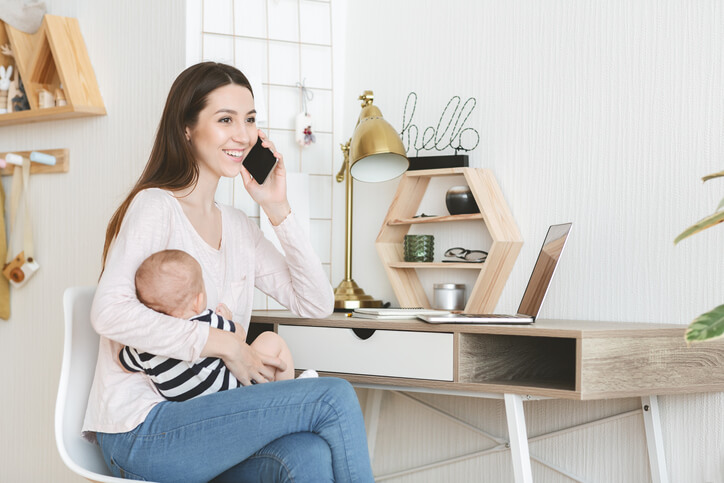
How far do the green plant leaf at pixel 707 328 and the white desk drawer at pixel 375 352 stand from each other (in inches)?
31.0

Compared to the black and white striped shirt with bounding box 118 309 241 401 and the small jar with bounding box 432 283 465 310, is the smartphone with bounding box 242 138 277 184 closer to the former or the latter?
the black and white striped shirt with bounding box 118 309 241 401

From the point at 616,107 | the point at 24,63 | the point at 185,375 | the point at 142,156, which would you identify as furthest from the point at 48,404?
the point at 616,107

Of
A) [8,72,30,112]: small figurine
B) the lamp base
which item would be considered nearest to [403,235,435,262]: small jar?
Answer: the lamp base

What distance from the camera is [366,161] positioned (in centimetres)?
231

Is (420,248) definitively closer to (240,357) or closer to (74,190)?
(240,357)

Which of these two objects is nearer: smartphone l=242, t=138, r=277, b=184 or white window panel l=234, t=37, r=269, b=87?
smartphone l=242, t=138, r=277, b=184

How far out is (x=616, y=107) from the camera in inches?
82.9

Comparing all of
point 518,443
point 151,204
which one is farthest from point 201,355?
point 518,443

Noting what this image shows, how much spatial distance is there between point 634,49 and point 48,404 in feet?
6.91

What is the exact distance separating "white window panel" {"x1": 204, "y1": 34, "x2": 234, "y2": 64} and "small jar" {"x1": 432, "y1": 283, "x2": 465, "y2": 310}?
942mm

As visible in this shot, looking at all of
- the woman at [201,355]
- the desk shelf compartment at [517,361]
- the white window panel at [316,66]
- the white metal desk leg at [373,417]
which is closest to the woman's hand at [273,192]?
the woman at [201,355]

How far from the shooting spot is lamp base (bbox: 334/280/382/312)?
7.73 feet

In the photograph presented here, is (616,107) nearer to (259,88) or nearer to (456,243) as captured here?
(456,243)

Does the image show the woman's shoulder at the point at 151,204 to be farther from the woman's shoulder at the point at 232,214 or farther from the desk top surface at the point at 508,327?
the desk top surface at the point at 508,327
